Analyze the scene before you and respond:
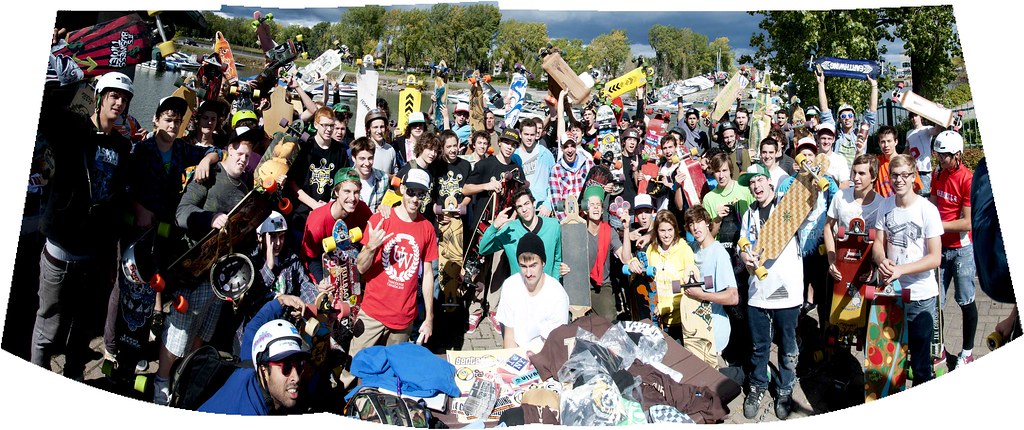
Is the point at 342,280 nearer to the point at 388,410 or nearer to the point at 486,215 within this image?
the point at 388,410

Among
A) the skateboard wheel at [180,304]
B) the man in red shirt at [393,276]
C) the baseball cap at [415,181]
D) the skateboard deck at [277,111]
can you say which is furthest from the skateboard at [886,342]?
the skateboard deck at [277,111]

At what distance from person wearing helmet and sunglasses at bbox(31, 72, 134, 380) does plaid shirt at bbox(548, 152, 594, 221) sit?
12.3 feet

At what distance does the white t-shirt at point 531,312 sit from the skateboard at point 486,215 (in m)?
1.28

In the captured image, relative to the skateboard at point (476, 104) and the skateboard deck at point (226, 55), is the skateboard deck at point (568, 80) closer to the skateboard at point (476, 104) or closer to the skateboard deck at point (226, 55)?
the skateboard at point (476, 104)

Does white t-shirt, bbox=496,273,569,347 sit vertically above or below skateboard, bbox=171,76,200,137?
below

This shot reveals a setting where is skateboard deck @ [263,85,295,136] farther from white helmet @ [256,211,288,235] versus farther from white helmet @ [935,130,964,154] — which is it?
white helmet @ [935,130,964,154]

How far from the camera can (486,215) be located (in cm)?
666

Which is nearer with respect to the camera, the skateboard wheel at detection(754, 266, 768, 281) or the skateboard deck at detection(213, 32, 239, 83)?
the skateboard wheel at detection(754, 266, 768, 281)

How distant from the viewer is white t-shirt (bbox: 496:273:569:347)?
5.20 metres

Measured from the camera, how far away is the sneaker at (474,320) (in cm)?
661

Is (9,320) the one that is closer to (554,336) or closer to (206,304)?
(206,304)

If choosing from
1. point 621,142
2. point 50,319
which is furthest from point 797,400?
point 50,319

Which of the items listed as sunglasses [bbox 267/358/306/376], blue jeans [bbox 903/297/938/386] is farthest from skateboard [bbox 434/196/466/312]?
blue jeans [bbox 903/297/938/386]

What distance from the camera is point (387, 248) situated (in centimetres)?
531
